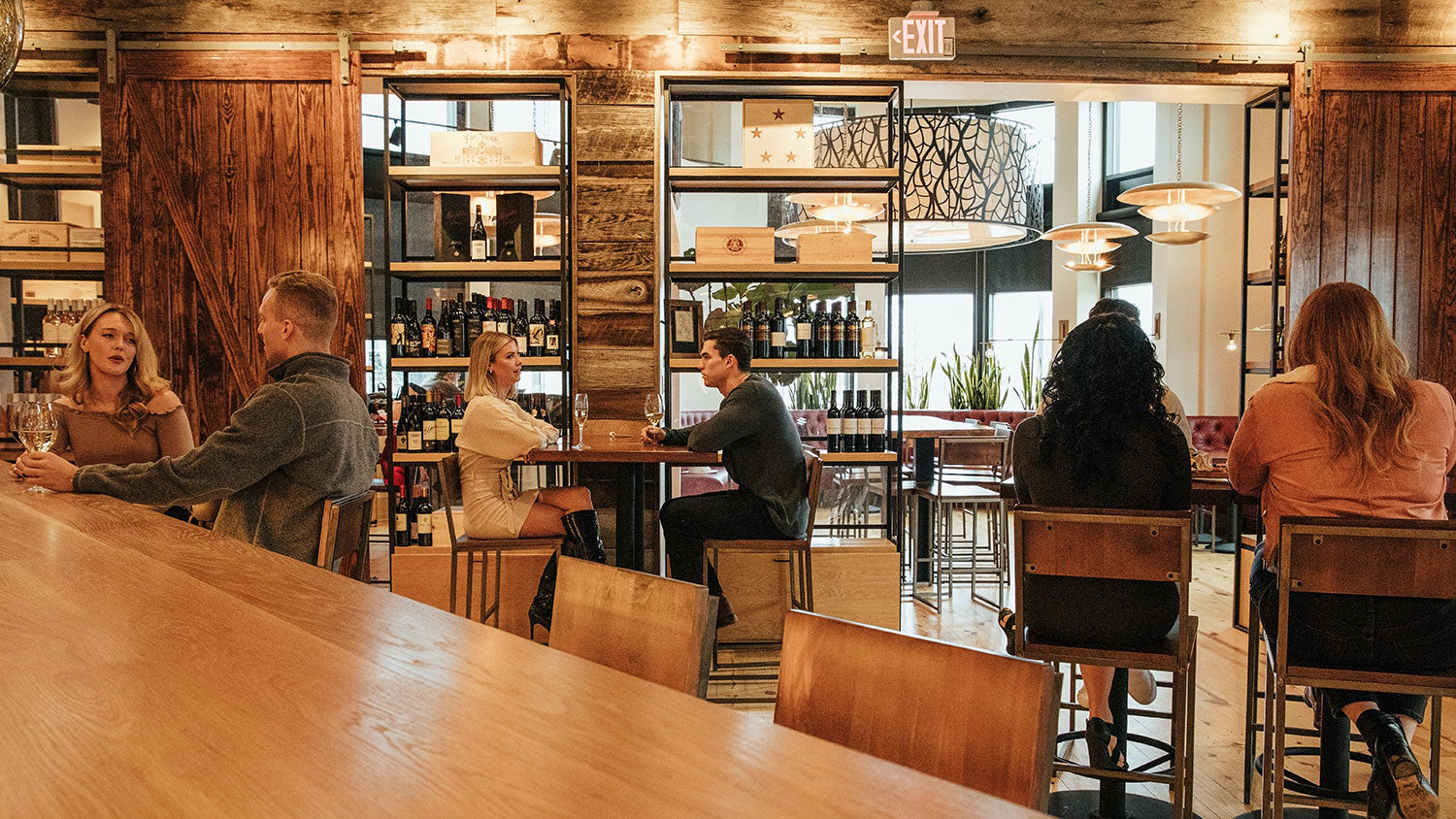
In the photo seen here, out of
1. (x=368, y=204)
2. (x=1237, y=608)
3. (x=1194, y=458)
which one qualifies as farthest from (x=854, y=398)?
(x=368, y=204)

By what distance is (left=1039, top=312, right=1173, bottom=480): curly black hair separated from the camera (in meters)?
2.42

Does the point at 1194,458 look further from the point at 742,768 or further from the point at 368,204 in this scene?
the point at 368,204

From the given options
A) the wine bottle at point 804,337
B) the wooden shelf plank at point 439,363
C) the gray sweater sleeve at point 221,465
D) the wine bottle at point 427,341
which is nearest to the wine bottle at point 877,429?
the wine bottle at point 804,337

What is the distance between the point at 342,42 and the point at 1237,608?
5093 millimetres

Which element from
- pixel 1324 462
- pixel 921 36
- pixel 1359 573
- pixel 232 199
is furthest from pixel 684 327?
pixel 1359 573

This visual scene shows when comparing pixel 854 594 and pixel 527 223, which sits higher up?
pixel 527 223

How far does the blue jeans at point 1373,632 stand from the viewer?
2.09 meters

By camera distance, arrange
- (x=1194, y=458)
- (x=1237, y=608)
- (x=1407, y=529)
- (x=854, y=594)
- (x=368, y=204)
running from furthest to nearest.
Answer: (x=368, y=204), (x=1237, y=608), (x=854, y=594), (x=1194, y=458), (x=1407, y=529)

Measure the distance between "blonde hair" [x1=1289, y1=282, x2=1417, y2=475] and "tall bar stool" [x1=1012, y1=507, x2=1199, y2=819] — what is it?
1.78 ft

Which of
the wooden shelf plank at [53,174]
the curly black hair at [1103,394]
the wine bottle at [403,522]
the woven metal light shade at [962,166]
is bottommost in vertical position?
the wine bottle at [403,522]

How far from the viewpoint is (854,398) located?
4879 millimetres

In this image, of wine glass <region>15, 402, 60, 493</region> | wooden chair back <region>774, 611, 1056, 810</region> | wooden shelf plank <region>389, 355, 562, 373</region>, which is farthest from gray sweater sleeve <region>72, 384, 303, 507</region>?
wooden shelf plank <region>389, 355, 562, 373</region>

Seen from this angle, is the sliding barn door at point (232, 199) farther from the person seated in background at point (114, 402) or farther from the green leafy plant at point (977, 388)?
the green leafy plant at point (977, 388)

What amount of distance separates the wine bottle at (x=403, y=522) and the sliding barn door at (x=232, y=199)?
77cm
